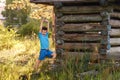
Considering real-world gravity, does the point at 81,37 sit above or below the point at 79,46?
above

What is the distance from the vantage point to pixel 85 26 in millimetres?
8820

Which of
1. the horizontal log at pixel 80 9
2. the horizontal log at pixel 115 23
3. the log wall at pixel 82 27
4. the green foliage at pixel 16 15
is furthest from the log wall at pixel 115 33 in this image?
the green foliage at pixel 16 15

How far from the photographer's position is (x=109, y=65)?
839 cm

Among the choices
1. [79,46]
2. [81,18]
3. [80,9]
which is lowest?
[79,46]

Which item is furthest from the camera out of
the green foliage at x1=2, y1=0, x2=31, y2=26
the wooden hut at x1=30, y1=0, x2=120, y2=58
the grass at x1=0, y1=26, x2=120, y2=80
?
the green foliage at x1=2, y1=0, x2=31, y2=26

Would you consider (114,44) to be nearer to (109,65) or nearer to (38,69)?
(109,65)

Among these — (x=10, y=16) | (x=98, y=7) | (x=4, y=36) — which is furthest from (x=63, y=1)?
(x=10, y=16)

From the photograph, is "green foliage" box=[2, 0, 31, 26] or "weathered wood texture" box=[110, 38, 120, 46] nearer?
"weathered wood texture" box=[110, 38, 120, 46]

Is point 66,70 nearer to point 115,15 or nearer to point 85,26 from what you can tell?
point 85,26

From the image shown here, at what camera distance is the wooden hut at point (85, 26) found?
28.2ft

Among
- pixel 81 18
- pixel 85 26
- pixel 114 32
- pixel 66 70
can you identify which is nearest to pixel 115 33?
pixel 114 32

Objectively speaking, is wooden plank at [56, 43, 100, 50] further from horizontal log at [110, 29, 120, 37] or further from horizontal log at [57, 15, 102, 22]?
horizontal log at [57, 15, 102, 22]

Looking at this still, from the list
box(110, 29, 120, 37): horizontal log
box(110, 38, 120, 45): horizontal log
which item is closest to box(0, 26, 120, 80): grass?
box(110, 38, 120, 45): horizontal log

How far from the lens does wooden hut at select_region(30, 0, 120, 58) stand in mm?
8594
